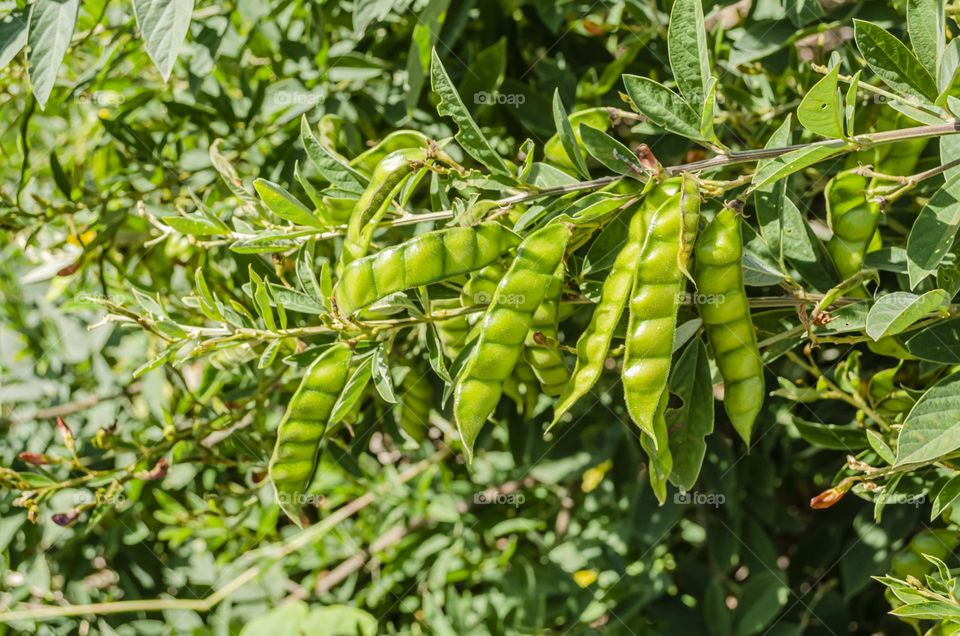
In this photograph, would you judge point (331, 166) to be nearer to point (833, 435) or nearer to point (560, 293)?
point (560, 293)

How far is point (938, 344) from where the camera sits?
1.22 metres

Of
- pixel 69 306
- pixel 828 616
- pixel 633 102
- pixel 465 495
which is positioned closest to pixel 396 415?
pixel 465 495

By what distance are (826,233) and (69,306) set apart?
5.37 feet

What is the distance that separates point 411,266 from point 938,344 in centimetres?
74

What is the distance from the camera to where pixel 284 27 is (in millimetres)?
1985

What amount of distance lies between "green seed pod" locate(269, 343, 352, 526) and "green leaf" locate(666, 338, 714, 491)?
0.46 metres

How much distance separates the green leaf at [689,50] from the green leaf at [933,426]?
0.50 meters

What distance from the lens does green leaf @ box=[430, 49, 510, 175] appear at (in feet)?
3.91

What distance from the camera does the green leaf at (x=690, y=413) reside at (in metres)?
1.20

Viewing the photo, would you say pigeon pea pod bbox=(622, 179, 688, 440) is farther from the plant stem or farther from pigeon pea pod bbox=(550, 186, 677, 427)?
the plant stem

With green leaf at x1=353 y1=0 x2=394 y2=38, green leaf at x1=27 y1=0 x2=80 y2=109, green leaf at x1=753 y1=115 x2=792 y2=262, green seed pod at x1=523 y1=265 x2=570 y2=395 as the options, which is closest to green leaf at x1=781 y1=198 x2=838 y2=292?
green leaf at x1=753 y1=115 x2=792 y2=262

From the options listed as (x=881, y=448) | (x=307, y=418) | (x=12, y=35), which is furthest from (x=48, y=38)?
(x=881, y=448)

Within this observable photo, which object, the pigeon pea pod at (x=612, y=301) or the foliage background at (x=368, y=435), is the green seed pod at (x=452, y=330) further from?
the foliage background at (x=368, y=435)

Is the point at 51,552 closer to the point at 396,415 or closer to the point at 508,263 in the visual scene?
the point at 396,415
